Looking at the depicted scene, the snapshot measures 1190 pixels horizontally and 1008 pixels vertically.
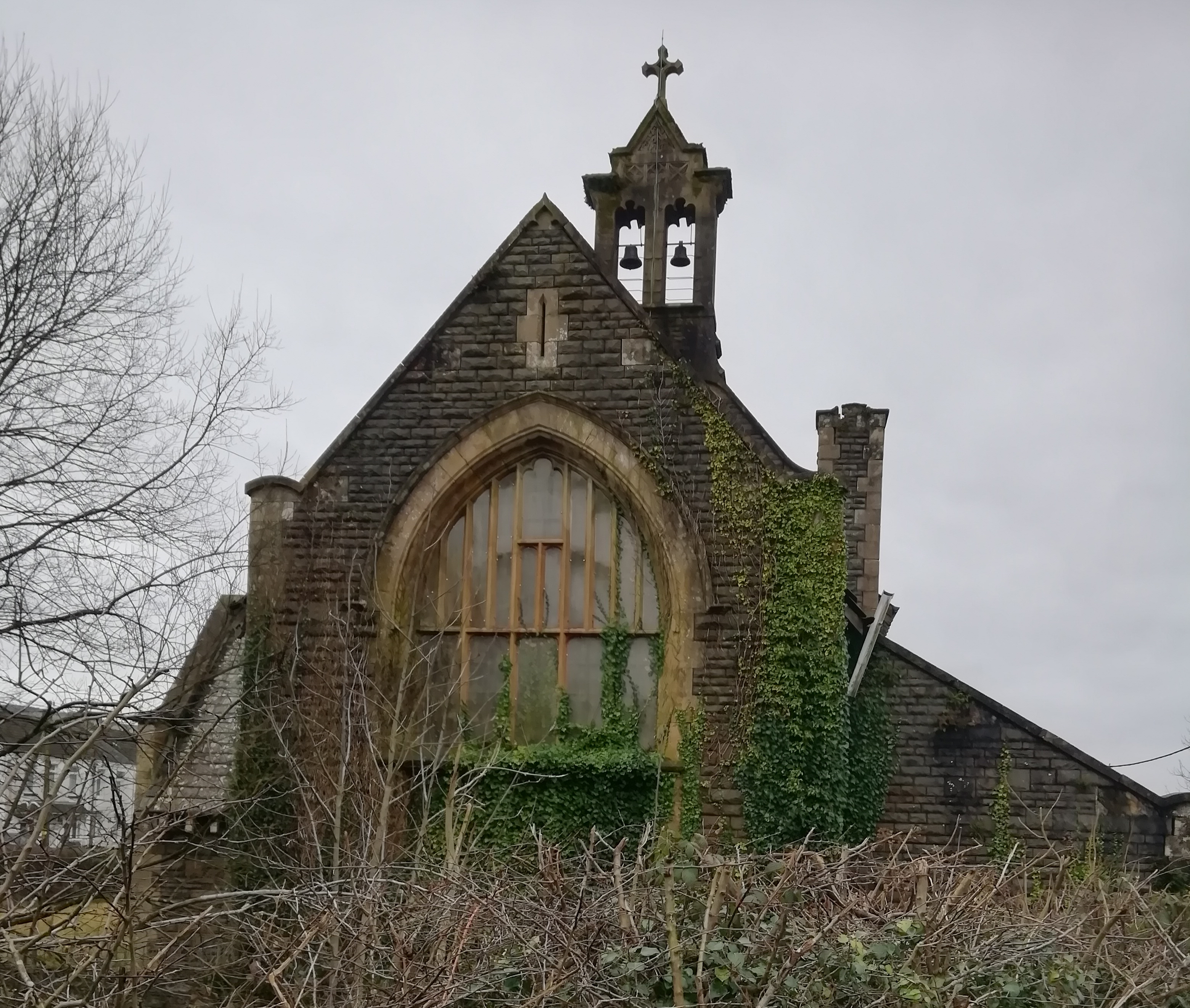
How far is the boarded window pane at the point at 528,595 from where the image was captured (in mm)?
11430

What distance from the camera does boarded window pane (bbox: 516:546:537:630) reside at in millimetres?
11430

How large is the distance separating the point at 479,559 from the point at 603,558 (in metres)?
1.21

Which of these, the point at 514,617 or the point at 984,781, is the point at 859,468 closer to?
the point at 984,781

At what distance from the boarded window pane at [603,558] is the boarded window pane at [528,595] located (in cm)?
58

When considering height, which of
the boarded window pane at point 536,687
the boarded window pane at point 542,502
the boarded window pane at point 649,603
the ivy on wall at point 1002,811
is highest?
the boarded window pane at point 542,502

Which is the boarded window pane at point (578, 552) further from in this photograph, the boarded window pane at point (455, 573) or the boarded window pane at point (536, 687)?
the boarded window pane at point (455, 573)

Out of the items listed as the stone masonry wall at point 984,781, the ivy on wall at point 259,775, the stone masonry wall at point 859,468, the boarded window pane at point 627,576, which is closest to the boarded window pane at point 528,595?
the boarded window pane at point 627,576

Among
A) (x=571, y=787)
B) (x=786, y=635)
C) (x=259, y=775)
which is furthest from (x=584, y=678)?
(x=259, y=775)

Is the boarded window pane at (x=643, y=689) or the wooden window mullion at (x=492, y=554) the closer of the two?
the boarded window pane at (x=643, y=689)

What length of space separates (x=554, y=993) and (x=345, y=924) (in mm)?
952

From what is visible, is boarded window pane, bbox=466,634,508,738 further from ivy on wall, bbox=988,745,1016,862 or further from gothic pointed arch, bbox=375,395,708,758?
ivy on wall, bbox=988,745,1016,862

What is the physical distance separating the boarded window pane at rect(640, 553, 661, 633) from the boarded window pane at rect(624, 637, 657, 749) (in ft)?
0.40

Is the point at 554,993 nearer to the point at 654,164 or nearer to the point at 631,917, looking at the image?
the point at 631,917

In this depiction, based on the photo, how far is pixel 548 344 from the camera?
38.5 feet
